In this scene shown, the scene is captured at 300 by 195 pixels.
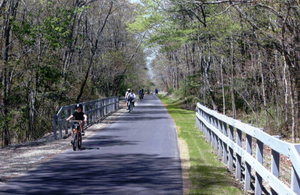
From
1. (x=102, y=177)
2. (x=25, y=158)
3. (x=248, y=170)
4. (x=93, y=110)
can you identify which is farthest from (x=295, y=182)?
(x=93, y=110)

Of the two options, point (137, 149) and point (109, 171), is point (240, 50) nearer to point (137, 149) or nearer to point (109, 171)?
point (137, 149)

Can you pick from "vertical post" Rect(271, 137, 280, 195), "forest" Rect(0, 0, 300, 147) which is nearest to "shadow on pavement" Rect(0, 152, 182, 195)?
"vertical post" Rect(271, 137, 280, 195)

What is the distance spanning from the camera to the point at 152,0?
970 inches

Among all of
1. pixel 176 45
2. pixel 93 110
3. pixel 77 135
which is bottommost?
pixel 77 135

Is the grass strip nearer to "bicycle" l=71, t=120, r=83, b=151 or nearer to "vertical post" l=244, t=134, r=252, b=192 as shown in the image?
"vertical post" l=244, t=134, r=252, b=192

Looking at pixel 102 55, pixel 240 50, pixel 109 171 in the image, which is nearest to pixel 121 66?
pixel 102 55

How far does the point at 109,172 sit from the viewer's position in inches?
341

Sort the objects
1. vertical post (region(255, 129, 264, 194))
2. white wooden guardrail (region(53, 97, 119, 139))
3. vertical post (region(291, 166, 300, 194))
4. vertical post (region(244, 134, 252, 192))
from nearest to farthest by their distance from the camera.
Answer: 1. vertical post (region(291, 166, 300, 194))
2. vertical post (region(255, 129, 264, 194))
3. vertical post (region(244, 134, 252, 192))
4. white wooden guardrail (region(53, 97, 119, 139))

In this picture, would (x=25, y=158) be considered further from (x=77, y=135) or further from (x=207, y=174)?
(x=207, y=174)

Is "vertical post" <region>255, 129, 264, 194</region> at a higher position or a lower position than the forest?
lower

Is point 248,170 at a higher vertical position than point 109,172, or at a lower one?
higher

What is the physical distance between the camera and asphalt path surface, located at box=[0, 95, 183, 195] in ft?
23.6

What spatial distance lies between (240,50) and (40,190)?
16539 mm

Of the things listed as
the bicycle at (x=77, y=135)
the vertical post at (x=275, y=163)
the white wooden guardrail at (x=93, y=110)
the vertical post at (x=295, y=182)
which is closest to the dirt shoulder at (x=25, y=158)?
the bicycle at (x=77, y=135)
